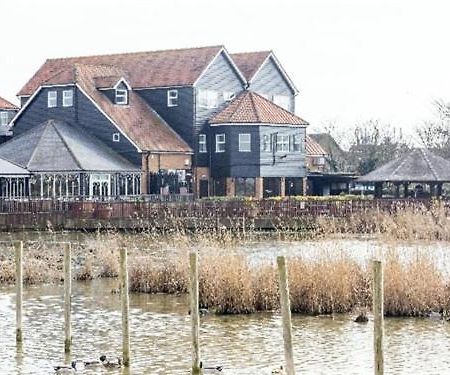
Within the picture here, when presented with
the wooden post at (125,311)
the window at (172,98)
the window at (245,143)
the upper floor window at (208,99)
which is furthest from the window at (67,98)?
the wooden post at (125,311)

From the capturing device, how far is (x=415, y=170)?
236ft

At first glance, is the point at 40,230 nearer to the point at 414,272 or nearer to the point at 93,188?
the point at 93,188

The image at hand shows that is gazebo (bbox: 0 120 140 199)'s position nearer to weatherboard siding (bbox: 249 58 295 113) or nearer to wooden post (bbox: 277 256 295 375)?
weatherboard siding (bbox: 249 58 295 113)

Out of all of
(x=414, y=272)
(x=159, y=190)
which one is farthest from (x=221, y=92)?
(x=414, y=272)

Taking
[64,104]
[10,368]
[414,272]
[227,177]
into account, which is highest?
[64,104]

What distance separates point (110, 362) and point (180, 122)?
5932cm

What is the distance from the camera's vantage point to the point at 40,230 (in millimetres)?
59719

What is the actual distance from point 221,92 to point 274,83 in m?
6.71

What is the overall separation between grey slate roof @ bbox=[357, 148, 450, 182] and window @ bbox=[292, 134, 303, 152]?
403 inches

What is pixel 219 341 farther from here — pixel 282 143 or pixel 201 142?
pixel 282 143

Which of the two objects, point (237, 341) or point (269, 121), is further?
point (269, 121)

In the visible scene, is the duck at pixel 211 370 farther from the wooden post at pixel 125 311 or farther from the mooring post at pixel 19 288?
the mooring post at pixel 19 288

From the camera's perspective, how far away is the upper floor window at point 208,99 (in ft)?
265

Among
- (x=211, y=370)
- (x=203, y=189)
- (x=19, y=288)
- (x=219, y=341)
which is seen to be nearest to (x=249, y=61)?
(x=203, y=189)
